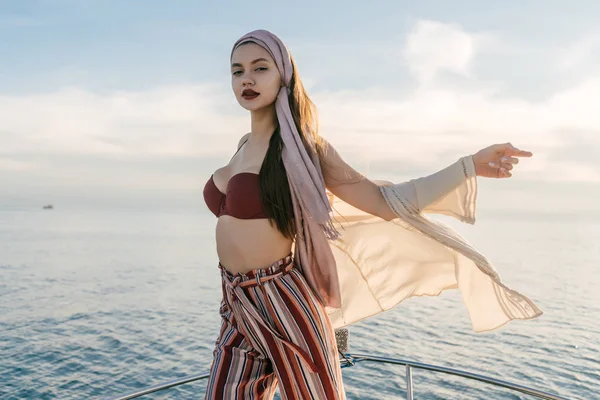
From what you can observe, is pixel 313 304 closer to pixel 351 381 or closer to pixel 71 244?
pixel 351 381

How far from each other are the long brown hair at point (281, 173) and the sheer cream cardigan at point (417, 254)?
0.13 metres

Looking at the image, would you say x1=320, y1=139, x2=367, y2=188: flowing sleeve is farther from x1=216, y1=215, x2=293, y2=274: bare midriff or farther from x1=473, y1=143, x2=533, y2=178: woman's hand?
x1=473, y1=143, x2=533, y2=178: woman's hand

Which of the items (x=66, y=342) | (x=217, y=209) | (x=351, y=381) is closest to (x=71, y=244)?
(x=66, y=342)

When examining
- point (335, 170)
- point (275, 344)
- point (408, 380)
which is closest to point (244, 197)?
point (335, 170)

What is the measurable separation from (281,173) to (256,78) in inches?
14.1

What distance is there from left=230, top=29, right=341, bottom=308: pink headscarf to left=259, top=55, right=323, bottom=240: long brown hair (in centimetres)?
2

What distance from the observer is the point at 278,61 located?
2.14 m

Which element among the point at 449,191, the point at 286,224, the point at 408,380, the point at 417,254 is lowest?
the point at 408,380

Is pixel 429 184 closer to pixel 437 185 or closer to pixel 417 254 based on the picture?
pixel 437 185

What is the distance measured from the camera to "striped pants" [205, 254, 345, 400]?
1.97 m

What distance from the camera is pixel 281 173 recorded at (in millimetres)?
2041

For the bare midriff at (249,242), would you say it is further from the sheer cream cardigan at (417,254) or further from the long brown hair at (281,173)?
the sheer cream cardigan at (417,254)

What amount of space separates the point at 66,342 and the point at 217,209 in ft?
40.7

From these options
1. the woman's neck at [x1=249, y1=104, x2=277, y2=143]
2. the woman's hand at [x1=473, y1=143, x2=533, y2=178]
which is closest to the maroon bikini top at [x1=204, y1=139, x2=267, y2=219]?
the woman's neck at [x1=249, y1=104, x2=277, y2=143]
